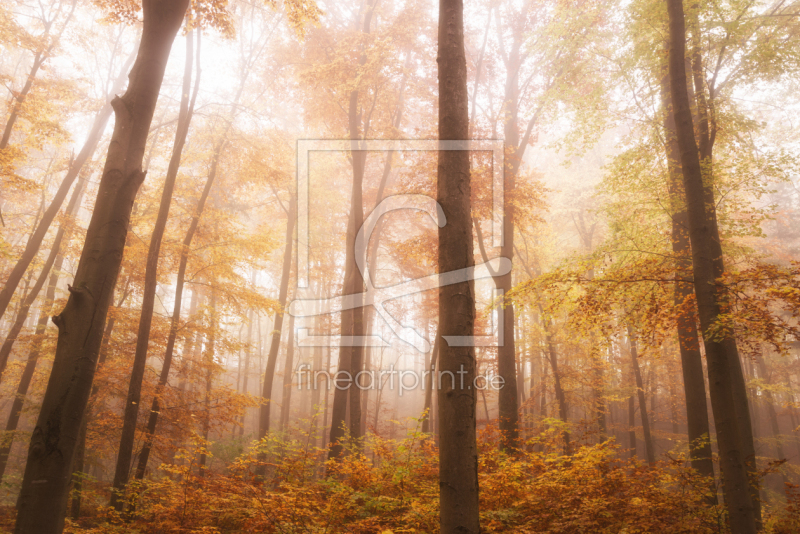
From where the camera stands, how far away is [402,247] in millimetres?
12641

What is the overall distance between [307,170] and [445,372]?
14.2 m

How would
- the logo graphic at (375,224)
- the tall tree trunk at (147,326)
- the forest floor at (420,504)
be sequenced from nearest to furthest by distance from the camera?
the forest floor at (420,504) → the tall tree trunk at (147,326) → the logo graphic at (375,224)

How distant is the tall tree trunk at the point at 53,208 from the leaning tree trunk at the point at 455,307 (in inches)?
405

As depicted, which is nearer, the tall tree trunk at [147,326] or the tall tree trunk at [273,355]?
the tall tree trunk at [147,326]

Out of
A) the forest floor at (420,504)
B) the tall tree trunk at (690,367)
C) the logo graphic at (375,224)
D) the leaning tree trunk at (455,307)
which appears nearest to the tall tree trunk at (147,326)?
the forest floor at (420,504)

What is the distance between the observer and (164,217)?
350 inches

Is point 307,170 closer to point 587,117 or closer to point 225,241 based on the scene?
point 225,241

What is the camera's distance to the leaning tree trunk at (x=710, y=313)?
5086 millimetres

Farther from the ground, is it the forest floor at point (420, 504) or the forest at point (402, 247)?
the forest at point (402, 247)

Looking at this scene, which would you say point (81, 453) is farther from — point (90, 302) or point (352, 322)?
point (90, 302)

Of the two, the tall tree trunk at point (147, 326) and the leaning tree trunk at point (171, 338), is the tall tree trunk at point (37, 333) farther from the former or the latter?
the tall tree trunk at point (147, 326)

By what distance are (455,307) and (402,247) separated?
8653 mm

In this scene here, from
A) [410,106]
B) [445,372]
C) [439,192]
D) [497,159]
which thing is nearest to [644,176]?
[497,159]

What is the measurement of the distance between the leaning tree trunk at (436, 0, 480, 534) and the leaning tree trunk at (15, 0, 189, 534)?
2.80 m
